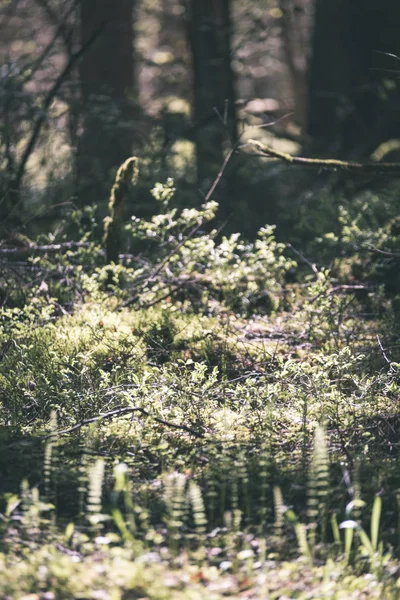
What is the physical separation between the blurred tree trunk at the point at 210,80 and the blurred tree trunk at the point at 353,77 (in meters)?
2.07

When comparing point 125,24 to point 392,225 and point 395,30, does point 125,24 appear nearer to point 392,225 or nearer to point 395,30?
point 395,30

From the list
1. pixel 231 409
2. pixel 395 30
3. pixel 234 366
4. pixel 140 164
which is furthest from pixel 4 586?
pixel 395 30

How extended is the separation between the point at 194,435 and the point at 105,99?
6.46 metres

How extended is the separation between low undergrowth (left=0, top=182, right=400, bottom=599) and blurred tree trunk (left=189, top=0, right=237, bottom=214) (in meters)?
3.26

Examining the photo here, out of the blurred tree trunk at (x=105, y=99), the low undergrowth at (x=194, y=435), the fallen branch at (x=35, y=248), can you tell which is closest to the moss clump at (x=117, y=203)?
the low undergrowth at (x=194, y=435)

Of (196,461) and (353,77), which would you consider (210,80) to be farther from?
(196,461)

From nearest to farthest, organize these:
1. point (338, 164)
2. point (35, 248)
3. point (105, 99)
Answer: point (338, 164), point (35, 248), point (105, 99)

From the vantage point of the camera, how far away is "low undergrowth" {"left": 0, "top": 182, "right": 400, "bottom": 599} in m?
3.02

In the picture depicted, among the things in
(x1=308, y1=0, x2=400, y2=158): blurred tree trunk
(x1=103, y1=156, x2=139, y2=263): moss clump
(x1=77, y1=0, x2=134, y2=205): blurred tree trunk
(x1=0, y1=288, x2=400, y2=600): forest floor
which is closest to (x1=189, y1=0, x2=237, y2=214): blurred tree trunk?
(x1=77, y1=0, x2=134, y2=205): blurred tree trunk

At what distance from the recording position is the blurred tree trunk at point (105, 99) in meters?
9.69

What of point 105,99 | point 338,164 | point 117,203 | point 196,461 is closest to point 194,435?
point 196,461

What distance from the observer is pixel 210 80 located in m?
10.1

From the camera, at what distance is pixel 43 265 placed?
23.0 ft

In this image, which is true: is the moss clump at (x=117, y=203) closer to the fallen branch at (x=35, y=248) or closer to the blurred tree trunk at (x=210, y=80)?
the fallen branch at (x=35, y=248)
